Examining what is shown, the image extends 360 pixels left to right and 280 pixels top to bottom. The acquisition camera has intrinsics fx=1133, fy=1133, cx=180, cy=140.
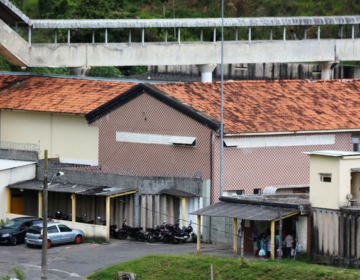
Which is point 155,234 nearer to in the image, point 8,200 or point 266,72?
point 8,200

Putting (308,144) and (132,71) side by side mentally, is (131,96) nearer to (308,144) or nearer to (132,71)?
(308,144)

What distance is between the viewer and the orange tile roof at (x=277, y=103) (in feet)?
153

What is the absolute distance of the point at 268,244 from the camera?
3941cm

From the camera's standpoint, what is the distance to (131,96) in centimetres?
4747

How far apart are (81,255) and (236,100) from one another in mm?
10843

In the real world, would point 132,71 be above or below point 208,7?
below

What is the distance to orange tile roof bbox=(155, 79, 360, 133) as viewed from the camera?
46.5m

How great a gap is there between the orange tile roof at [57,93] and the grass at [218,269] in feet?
45.3

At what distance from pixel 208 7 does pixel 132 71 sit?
14406 mm

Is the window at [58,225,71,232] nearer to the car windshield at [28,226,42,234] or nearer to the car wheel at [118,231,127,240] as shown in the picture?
the car windshield at [28,226,42,234]

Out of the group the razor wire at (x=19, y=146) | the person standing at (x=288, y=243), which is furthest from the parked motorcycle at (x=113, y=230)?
the razor wire at (x=19, y=146)

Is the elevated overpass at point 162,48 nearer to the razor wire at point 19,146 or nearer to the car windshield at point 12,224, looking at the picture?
the razor wire at point 19,146

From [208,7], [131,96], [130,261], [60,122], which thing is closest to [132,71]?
[208,7]

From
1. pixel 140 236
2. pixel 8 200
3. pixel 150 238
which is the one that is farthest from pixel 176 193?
pixel 8 200
